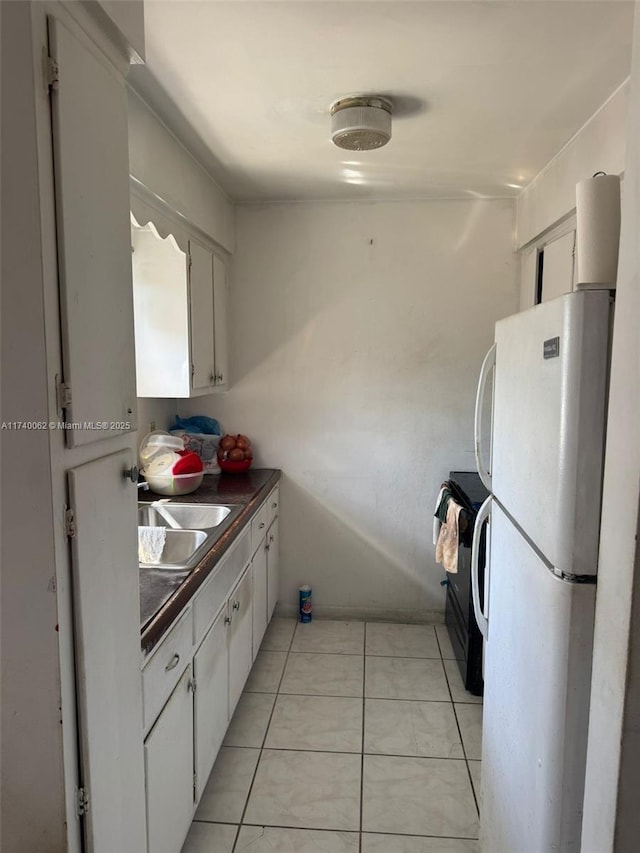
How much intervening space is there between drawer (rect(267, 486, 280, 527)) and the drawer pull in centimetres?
149

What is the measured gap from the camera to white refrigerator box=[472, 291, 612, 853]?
3.42 ft

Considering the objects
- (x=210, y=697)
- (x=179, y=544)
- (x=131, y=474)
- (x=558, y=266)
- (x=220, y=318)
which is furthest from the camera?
(x=220, y=318)

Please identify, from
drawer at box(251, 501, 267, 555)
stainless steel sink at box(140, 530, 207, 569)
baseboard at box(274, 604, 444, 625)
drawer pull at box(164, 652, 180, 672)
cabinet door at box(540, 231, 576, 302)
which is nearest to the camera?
drawer pull at box(164, 652, 180, 672)

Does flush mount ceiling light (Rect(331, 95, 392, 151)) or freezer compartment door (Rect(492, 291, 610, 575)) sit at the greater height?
flush mount ceiling light (Rect(331, 95, 392, 151))

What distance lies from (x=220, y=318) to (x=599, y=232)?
2.29 m

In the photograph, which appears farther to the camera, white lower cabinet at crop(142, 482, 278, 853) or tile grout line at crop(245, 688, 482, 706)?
tile grout line at crop(245, 688, 482, 706)

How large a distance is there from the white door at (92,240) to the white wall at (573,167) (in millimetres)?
1579

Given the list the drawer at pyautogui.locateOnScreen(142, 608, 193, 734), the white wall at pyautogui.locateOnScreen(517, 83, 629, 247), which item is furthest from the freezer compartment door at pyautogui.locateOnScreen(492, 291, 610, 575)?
the white wall at pyautogui.locateOnScreen(517, 83, 629, 247)

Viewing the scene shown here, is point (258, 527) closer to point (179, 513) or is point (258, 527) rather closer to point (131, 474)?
point (179, 513)

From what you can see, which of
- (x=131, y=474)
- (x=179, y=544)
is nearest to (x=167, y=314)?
(x=179, y=544)

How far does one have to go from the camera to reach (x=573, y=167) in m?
2.27

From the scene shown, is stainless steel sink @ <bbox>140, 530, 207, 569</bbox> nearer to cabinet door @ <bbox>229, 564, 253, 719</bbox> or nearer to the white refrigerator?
cabinet door @ <bbox>229, 564, 253, 719</bbox>

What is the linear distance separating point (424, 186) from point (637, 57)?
219cm

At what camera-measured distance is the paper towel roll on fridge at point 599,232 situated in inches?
43.6
